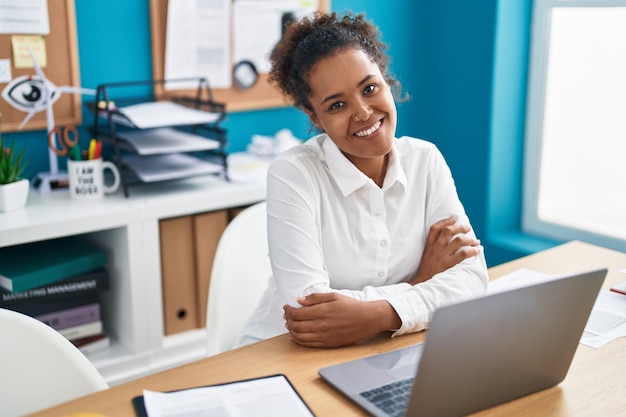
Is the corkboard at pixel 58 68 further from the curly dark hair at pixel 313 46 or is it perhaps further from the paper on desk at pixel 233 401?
the paper on desk at pixel 233 401

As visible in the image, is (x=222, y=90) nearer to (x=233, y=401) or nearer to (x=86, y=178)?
(x=86, y=178)

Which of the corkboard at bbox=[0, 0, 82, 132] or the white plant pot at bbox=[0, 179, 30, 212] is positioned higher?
the corkboard at bbox=[0, 0, 82, 132]

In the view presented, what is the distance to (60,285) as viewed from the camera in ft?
7.06

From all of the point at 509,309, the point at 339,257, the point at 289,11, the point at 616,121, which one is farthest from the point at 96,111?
the point at 616,121

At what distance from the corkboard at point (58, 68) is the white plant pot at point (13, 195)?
11.6 inches

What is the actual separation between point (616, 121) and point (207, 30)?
1.51 metres

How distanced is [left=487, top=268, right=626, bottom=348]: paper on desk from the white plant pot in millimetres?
1331

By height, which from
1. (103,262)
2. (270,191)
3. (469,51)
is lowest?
(103,262)

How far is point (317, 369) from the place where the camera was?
1.25 m

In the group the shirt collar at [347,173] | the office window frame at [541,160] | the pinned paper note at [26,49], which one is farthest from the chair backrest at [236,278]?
the office window frame at [541,160]

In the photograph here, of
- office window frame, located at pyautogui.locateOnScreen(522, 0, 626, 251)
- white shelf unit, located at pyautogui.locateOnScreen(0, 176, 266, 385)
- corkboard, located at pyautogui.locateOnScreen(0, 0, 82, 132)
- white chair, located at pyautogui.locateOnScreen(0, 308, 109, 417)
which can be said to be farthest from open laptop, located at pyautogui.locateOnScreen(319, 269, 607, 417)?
office window frame, located at pyautogui.locateOnScreen(522, 0, 626, 251)

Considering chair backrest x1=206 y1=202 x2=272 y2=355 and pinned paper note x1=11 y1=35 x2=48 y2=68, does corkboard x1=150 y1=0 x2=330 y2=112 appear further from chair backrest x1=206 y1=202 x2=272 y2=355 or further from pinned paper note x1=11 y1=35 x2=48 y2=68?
chair backrest x1=206 y1=202 x2=272 y2=355

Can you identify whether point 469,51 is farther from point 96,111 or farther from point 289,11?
point 96,111

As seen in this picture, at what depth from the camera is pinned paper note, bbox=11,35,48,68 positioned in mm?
2256
